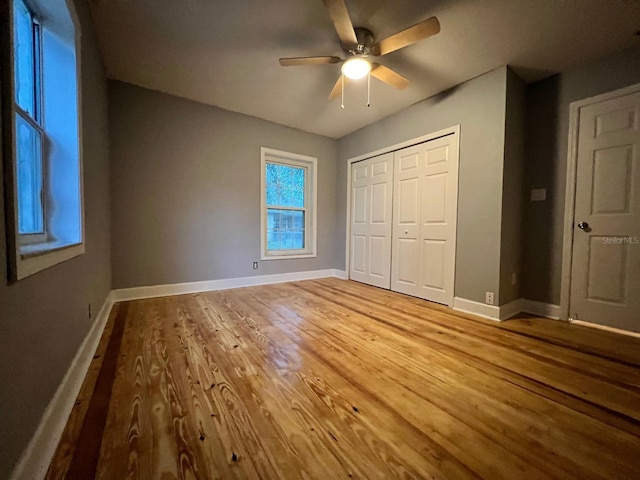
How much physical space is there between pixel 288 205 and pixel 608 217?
381 centimetres

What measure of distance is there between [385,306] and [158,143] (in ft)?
11.3

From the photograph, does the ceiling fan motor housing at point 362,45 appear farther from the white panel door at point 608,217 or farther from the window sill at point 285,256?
the window sill at point 285,256

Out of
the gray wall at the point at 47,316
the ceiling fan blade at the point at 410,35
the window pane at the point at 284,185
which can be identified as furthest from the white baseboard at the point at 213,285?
the ceiling fan blade at the point at 410,35

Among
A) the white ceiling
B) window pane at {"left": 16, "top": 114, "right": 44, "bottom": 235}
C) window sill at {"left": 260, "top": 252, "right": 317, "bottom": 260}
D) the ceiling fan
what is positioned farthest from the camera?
window sill at {"left": 260, "top": 252, "right": 317, "bottom": 260}

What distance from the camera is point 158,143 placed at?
3.17m

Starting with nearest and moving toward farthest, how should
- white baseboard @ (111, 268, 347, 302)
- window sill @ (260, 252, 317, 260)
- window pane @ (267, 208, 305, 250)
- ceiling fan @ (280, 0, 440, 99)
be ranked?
ceiling fan @ (280, 0, 440, 99), white baseboard @ (111, 268, 347, 302), window sill @ (260, 252, 317, 260), window pane @ (267, 208, 305, 250)

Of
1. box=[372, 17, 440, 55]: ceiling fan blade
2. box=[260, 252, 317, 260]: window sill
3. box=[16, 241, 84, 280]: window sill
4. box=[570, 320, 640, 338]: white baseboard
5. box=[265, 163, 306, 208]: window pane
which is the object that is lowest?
box=[570, 320, 640, 338]: white baseboard

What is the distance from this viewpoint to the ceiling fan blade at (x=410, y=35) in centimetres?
169

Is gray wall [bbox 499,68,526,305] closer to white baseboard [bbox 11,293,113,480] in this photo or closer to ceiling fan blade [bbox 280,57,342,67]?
ceiling fan blade [bbox 280,57,342,67]

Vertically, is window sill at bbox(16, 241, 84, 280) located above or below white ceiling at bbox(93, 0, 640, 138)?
below

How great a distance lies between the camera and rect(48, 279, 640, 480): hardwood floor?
0.93m

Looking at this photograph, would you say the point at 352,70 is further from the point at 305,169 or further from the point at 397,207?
the point at 305,169

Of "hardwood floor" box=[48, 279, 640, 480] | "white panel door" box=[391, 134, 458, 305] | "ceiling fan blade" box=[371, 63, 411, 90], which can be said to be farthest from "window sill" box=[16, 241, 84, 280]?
"white panel door" box=[391, 134, 458, 305]

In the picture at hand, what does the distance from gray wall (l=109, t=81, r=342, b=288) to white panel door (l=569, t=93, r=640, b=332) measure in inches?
141
